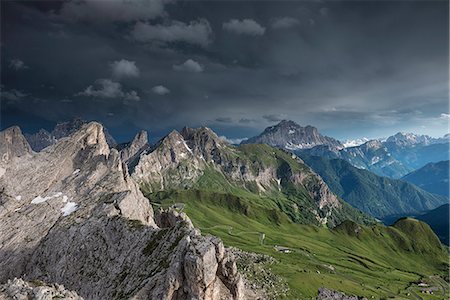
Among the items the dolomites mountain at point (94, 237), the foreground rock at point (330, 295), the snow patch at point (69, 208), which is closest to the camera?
the dolomites mountain at point (94, 237)

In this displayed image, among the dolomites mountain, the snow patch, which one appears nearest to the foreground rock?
the dolomites mountain

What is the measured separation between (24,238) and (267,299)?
84031mm

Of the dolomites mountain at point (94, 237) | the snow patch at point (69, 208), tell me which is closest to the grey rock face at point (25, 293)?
the dolomites mountain at point (94, 237)

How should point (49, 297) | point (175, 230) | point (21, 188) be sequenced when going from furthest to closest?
point (21, 188)
point (175, 230)
point (49, 297)

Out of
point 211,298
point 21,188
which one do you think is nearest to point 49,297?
point 211,298

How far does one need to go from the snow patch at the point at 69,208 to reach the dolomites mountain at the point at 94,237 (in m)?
0.09

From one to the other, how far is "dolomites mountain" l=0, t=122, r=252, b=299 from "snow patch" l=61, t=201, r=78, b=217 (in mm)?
94

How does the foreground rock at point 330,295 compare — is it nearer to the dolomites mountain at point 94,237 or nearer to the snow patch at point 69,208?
the dolomites mountain at point 94,237

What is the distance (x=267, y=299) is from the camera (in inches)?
5192

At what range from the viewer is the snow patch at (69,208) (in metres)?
117

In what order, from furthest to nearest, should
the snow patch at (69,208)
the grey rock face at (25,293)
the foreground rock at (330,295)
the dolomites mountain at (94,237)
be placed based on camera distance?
the foreground rock at (330,295), the snow patch at (69,208), the dolomites mountain at (94,237), the grey rock face at (25,293)

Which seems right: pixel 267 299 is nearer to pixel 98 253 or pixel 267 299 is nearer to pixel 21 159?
pixel 98 253

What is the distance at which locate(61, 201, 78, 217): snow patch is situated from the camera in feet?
383

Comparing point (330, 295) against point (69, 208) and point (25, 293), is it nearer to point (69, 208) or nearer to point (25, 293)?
point (69, 208)
